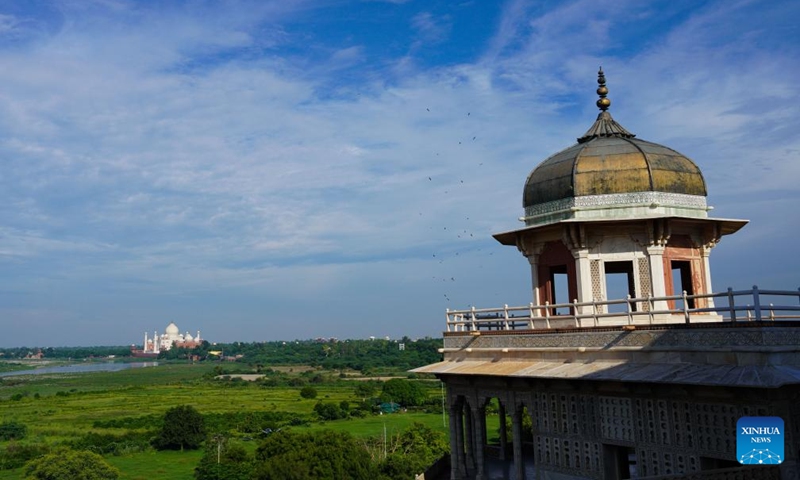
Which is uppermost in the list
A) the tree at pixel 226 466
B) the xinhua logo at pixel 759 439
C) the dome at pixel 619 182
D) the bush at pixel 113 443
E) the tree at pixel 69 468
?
the dome at pixel 619 182

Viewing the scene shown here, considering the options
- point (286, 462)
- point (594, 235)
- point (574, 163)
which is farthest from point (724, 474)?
point (286, 462)

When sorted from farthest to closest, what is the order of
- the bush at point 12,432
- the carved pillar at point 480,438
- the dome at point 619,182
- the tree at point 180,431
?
the bush at point 12,432 < the tree at point 180,431 < the carved pillar at point 480,438 < the dome at point 619,182

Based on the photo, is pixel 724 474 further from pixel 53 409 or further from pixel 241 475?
pixel 53 409

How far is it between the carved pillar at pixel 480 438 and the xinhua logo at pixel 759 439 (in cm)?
773

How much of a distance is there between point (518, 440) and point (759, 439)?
6517 mm

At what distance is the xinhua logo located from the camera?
7.84 m

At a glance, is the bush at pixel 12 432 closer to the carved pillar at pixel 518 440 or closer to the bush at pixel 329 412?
the bush at pixel 329 412

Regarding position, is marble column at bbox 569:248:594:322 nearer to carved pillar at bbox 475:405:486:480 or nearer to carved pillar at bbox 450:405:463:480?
carved pillar at bbox 475:405:486:480

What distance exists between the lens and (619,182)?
15.0m

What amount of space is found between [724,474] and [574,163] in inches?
314

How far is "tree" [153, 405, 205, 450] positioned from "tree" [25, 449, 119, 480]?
17.0 meters

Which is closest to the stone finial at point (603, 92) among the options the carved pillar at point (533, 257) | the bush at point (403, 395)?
the carved pillar at point (533, 257)

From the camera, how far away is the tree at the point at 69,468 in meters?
43.4

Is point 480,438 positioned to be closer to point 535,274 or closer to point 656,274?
point 535,274
